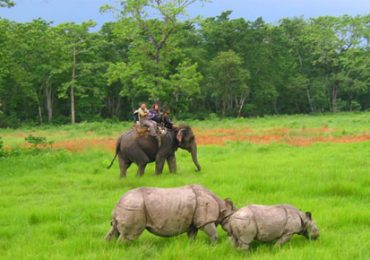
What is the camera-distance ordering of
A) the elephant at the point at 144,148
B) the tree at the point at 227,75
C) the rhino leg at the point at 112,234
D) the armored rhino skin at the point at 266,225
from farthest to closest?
the tree at the point at 227,75, the elephant at the point at 144,148, the rhino leg at the point at 112,234, the armored rhino skin at the point at 266,225

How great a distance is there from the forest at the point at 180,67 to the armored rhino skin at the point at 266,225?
38.3 metres

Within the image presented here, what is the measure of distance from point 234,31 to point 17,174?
165 feet

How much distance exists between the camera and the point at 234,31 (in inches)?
2473

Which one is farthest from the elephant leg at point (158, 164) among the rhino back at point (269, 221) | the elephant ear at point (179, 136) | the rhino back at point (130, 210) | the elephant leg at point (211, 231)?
the rhino back at point (269, 221)

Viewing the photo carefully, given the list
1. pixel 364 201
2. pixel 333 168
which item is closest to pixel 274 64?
pixel 333 168

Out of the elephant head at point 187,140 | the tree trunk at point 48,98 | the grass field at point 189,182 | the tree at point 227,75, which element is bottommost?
the grass field at point 189,182

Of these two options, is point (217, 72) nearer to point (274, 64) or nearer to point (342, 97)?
point (274, 64)

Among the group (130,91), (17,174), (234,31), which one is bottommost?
(17,174)

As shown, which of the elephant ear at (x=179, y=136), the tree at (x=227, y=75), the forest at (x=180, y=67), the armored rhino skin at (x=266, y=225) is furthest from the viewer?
the tree at (x=227, y=75)

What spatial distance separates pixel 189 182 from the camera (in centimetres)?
1288

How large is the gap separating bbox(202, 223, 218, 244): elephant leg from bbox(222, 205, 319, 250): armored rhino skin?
168mm

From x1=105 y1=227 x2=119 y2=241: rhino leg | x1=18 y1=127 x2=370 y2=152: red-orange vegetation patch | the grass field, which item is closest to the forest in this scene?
x1=18 y1=127 x2=370 y2=152: red-orange vegetation patch

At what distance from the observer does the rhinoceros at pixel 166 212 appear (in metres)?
7.05

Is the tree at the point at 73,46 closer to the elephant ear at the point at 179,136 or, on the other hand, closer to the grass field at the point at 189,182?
the grass field at the point at 189,182
